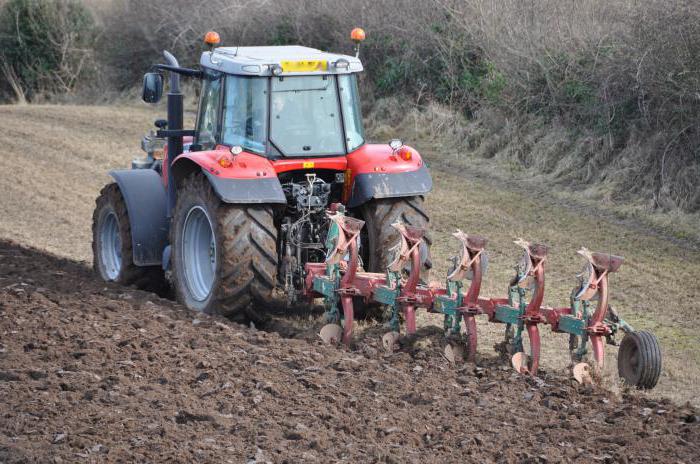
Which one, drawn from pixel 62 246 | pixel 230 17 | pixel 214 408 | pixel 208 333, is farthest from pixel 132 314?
pixel 230 17

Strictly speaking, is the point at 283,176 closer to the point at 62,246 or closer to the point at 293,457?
the point at 293,457

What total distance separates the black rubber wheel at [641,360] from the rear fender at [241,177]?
8.40 feet

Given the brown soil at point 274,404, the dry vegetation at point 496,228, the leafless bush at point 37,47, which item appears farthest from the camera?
the leafless bush at point 37,47

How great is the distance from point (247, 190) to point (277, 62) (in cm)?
101

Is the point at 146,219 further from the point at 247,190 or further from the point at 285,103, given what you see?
the point at 285,103

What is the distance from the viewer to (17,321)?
7609mm

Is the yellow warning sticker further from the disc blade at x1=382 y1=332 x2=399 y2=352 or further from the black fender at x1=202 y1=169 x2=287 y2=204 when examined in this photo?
the disc blade at x1=382 y1=332 x2=399 y2=352

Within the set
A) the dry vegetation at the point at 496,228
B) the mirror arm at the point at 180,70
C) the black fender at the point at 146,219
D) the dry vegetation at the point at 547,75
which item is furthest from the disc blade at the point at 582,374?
the dry vegetation at the point at 547,75

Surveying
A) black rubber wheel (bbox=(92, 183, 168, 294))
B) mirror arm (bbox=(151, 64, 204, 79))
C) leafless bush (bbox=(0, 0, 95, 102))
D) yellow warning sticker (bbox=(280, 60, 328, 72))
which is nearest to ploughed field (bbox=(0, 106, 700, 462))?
black rubber wheel (bbox=(92, 183, 168, 294))

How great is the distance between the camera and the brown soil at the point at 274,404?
543 centimetres

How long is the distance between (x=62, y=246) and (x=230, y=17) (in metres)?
14.4

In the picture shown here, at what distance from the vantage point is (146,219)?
8.91 meters

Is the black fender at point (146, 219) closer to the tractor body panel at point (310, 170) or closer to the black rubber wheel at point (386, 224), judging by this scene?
the tractor body panel at point (310, 170)

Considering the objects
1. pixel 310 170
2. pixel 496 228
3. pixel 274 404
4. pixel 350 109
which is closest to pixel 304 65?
pixel 350 109
